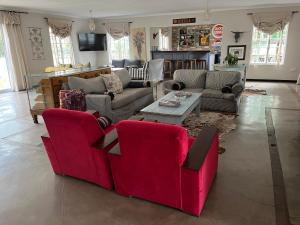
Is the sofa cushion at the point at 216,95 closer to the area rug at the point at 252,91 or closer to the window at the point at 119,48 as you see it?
the area rug at the point at 252,91

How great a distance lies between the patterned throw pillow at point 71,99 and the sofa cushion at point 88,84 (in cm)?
23

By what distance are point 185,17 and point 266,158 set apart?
7059 mm

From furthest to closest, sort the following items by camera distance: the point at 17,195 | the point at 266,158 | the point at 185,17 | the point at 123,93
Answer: the point at 185,17
the point at 123,93
the point at 266,158
the point at 17,195

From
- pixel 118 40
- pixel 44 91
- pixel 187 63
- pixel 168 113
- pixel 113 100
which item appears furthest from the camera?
pixel 118 40

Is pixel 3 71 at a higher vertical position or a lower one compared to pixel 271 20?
lower

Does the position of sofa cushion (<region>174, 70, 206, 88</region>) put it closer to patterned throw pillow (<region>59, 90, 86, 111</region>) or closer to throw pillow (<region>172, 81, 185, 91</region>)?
throw pillow (<region>172, 81, 185, 91</region>)

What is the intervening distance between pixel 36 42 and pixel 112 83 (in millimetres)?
4875

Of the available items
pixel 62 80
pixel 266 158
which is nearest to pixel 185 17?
pixel 62 80

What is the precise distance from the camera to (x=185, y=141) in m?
1.64

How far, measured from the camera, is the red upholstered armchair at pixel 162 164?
63.6 inches

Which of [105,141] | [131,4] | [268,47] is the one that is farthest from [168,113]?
[268,47]

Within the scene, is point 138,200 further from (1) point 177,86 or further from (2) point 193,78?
(2) point 193,78

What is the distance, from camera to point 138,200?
210cm

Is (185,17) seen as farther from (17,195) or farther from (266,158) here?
(17,195)
